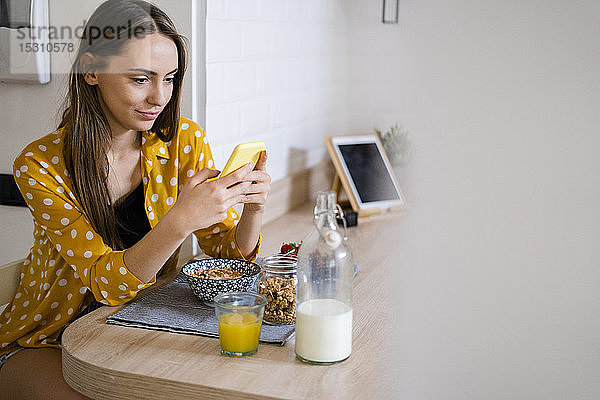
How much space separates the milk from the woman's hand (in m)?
0.23

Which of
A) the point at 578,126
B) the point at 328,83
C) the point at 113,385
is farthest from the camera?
the point at 328,83

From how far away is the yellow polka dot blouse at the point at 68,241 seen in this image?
39.3 inches

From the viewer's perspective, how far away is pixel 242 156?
1.00m

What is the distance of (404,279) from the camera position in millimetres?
252

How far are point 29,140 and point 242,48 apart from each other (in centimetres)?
61

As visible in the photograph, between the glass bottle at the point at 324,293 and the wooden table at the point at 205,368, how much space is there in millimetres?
26

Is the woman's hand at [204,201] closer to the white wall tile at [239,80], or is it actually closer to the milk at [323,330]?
the milk at [323,330]

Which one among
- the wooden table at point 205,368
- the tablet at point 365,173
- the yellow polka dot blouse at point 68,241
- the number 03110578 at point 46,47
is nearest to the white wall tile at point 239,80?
the yellow polka dot blouse at point 68,241

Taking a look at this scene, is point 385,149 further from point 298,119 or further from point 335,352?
point 335,352

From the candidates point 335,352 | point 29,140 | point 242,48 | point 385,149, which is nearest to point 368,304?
point 335,352

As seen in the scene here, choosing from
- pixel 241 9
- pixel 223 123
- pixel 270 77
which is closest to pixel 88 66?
pixel 223 123

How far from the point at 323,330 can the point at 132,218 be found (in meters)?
0.54

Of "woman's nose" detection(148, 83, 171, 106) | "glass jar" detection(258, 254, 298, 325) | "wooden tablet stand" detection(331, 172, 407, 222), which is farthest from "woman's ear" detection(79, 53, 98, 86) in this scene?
"wooden tablet stand" detection(331, 172, 407, 222)

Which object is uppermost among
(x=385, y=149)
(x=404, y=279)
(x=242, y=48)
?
(x=242, y=48)
